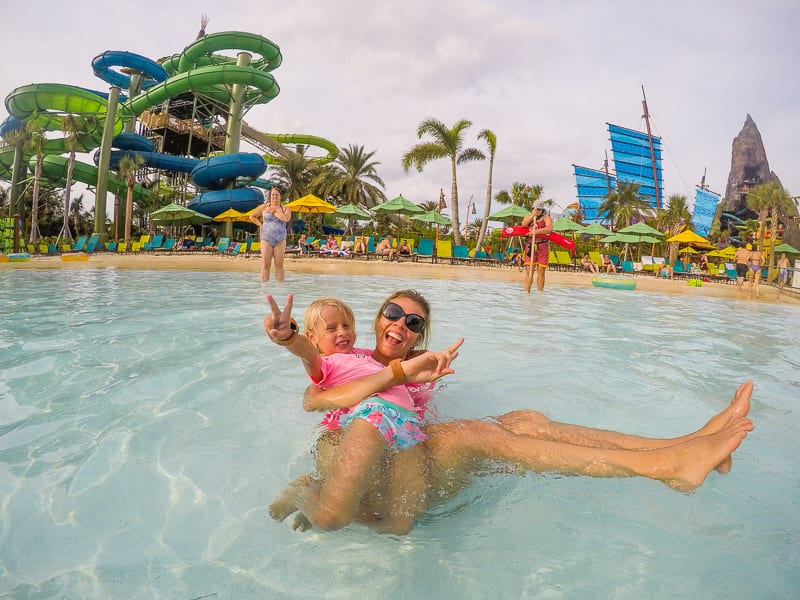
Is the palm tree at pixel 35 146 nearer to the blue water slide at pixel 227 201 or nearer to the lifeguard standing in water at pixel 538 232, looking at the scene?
the blue water slide at pixel 227 201

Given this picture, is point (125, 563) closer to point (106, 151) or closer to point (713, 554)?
point (713, 554)

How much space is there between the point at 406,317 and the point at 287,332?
618 mm

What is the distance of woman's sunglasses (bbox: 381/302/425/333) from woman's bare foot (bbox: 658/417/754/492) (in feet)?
3.56

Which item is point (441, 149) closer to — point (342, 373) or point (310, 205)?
point (310, 205)

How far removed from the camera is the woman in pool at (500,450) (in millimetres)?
1564

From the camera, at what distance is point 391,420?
71.5 inches

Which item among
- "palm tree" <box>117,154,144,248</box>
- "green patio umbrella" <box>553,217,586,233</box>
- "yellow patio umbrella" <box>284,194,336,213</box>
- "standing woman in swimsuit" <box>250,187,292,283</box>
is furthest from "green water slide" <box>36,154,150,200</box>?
"green patio umbrella" <box>553,217,586,233</box>

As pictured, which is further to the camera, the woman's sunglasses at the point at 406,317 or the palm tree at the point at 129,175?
the palm tree at the point at 129,175

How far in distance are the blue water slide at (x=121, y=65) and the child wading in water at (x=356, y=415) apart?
115 feet

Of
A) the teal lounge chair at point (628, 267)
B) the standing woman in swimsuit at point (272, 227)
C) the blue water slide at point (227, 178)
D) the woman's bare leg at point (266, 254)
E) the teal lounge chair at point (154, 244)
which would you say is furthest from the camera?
the blue water slide at point (227, 178)

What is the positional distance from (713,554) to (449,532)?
794mm

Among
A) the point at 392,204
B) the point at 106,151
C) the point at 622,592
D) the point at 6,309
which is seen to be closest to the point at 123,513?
the point at 622,592

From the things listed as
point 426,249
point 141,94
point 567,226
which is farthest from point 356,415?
point 141,94

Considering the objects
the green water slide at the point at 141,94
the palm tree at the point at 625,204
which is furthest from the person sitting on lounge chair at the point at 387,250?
the palm tree at the point at 625,204
